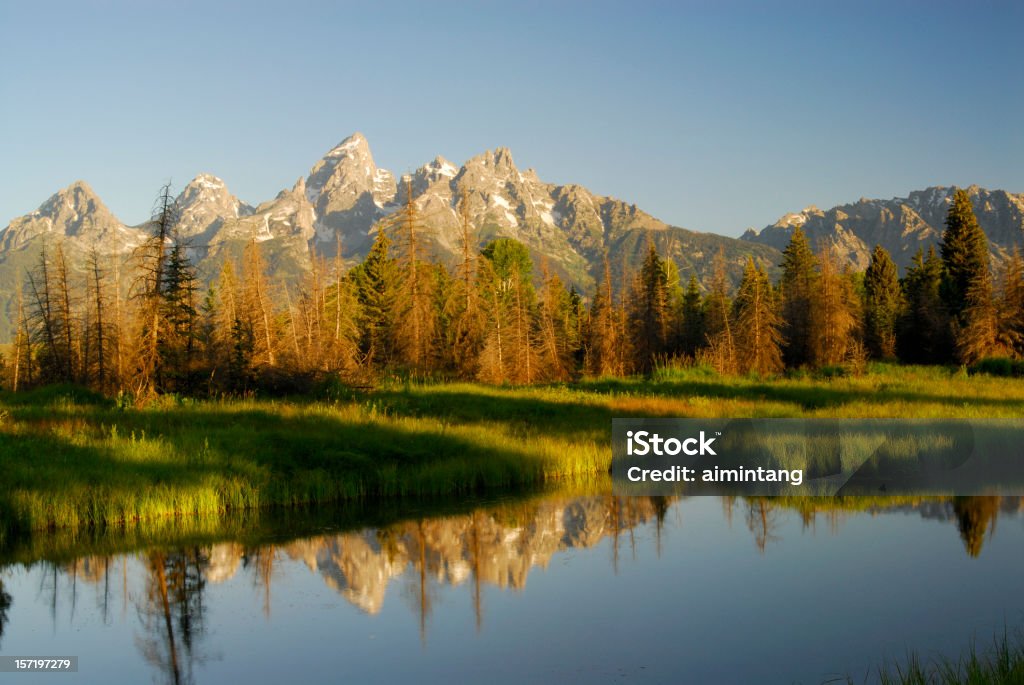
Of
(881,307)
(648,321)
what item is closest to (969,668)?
(648,321)

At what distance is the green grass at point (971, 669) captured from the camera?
27.3ft

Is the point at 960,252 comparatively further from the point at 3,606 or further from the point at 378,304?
the point at 3,606

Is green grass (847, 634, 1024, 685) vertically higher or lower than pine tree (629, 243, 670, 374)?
lower

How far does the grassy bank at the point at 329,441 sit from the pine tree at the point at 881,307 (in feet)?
88.6

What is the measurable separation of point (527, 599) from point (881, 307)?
57.9 meters

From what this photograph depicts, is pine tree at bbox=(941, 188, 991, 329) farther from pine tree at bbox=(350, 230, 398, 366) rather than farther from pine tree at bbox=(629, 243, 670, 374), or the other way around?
pine tree at bbox=(350, 230, 398, 366)

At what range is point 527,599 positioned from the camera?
1426cm

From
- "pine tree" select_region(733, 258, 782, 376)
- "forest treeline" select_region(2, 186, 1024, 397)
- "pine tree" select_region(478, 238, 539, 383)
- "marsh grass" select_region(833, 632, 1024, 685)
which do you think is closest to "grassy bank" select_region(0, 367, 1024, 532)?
"forest treeline" select_region(2, 186, 1024, 397)

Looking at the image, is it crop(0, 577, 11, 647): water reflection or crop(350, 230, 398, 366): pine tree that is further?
crop(350, 230, 398, 366): pine tree

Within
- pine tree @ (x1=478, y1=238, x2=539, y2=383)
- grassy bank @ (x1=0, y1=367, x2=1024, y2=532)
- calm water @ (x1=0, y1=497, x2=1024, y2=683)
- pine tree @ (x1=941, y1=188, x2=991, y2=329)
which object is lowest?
calm water @ (x1=0, y1=497, x2=1024, y2=683)

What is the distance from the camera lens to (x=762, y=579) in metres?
15.1

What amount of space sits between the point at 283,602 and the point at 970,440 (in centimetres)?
1973

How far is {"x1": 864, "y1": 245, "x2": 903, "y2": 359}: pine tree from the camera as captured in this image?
6094 cm

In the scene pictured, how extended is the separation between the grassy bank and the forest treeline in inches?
130
